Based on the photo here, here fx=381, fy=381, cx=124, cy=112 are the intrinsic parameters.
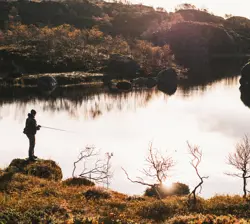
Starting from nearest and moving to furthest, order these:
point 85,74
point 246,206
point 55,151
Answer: point 246,206 < point 55,151 < point 85,74

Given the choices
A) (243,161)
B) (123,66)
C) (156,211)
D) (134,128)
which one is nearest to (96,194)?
(156,211)

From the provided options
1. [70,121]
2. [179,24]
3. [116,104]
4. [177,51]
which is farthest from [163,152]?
[179,24]

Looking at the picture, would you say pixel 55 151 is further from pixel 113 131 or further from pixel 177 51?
pixel 177 51

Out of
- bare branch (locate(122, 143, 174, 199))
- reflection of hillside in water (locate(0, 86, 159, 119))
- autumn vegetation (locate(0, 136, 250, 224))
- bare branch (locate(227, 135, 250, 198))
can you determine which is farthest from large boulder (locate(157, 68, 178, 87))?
autumn vegetation (locate(0, 136, 250, 224))

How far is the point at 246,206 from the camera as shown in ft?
64.6

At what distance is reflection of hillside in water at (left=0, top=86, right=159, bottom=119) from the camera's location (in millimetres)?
65438

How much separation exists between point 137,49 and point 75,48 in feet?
69.0

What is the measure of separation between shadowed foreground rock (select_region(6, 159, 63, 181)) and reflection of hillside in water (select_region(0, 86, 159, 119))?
107 feet

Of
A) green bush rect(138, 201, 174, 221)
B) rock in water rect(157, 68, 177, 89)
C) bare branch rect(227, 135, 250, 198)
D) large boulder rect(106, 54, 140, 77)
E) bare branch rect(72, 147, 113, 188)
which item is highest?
large boulder rect(106, 54, 140, 77)

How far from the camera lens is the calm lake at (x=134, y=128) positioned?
120 ft

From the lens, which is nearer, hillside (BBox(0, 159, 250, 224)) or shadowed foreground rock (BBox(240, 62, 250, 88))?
hillside (BBox(0, 159, 250, 224))

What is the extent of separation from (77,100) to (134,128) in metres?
23.5

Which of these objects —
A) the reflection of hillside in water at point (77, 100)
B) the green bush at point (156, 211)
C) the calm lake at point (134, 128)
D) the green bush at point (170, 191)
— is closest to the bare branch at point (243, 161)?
the calm lake at point (134, 128)

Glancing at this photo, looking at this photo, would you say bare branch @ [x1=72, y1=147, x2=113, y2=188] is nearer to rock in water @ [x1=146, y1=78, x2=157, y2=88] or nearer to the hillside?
the hillside
